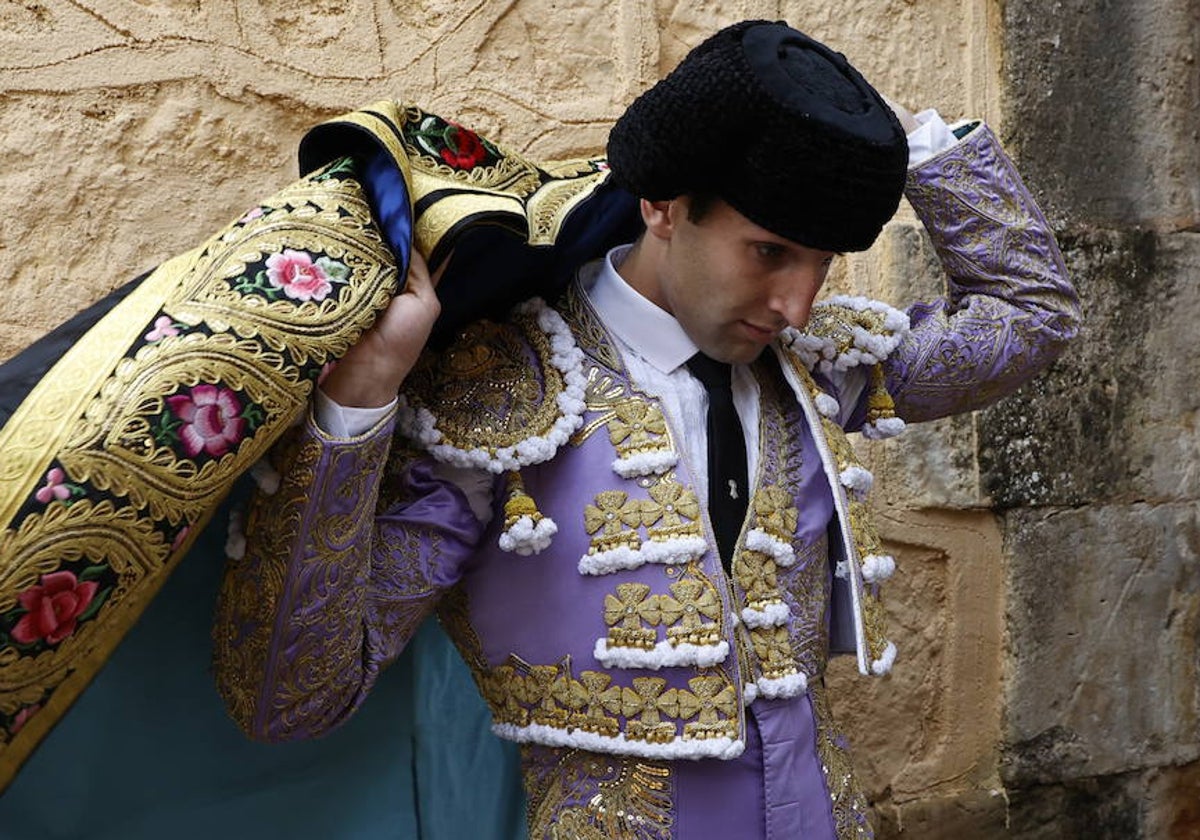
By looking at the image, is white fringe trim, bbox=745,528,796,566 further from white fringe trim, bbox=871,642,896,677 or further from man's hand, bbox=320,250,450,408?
man's hand, bbox=320,250,450,408

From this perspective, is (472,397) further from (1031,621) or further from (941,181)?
(1031,621)

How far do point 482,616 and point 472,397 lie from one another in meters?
0.22

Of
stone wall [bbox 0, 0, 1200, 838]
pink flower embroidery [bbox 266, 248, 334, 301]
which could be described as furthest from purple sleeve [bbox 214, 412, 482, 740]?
stone wall [bbox 0, 0, 1200, 838]

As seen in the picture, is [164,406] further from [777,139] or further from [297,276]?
[777,139]

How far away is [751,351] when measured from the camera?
146 centimetres

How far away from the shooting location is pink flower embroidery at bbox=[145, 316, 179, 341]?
1123 mm

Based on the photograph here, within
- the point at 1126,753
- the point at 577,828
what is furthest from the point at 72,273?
the point at 1126,753

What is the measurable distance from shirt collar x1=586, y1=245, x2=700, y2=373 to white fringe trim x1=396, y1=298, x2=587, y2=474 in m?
0.07

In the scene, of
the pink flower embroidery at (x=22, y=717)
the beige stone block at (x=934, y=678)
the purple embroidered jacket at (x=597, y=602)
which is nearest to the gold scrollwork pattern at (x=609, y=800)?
the purple embroidered jacket at (x=597, y=602)

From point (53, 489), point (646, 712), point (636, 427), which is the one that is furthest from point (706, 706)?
point (53, 489)

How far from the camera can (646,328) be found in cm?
150

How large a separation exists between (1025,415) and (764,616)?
117 centimetres

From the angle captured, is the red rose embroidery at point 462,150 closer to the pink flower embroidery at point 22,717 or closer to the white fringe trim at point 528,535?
the white fringe trim at point 528,535

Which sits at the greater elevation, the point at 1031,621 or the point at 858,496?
the point at 858,496
